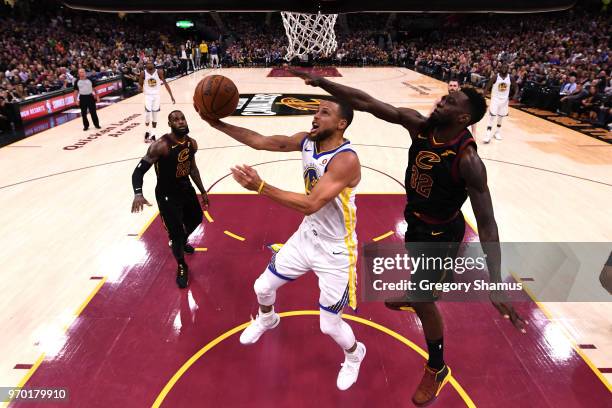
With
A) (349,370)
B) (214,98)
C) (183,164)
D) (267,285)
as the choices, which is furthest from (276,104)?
(349,370)

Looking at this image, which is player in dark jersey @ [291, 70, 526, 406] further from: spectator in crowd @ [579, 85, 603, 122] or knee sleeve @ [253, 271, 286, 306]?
spectator in crowd @ [579, 85, 603, 122]

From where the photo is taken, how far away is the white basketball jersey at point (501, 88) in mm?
9594

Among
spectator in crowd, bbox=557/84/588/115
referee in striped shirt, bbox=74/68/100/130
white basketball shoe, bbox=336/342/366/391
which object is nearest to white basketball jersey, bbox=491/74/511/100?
spectator in crowd, bbox=557/84/588/115

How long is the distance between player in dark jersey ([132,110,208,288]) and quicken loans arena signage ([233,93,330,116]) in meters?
8.63

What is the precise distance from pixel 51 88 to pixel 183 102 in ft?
14.5

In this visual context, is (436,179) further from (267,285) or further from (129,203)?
(129,203)

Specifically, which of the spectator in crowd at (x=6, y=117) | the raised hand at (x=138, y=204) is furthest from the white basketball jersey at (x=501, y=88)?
the spectator in crowd at (x=6, y=117)

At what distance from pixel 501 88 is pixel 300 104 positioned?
7.19 meters

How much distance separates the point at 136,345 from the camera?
3.60 metres

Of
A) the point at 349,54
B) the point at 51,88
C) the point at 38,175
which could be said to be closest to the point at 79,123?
the point at 51,88

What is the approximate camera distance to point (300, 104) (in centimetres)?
1486

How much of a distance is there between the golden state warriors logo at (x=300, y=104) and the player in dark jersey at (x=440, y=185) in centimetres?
1129

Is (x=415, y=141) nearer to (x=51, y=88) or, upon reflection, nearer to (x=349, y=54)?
(x=51, y=88)

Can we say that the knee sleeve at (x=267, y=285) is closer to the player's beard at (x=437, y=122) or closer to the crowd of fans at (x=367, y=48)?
the player's beard at (x=437, y=122)
